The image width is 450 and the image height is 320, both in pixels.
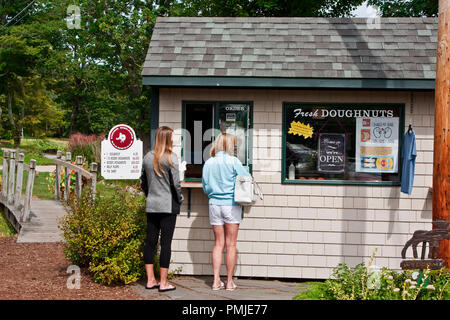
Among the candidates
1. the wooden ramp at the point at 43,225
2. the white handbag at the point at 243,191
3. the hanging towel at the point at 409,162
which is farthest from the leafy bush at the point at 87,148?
the hanging towel at the point at 409,162

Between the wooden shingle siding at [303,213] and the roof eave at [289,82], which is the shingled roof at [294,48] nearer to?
the roof eave at [289,82]

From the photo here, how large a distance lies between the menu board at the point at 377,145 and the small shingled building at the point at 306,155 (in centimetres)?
1

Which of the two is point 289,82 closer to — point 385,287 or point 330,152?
point 330,152

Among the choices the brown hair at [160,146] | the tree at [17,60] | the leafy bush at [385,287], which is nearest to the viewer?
the leafy bush at [385,287]

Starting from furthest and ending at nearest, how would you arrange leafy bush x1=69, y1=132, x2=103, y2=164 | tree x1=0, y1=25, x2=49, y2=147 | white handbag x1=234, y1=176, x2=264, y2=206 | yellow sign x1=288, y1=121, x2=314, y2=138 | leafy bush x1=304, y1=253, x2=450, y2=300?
tree x1=0, y1=25, x2=49, y2=147
leafy bush x1=69, y1=132, x2=103, y2=164
yellow sign x1=288, y1=121, x2=314, y2=138
white handbag x1=234, y1=176, x2=264, y2=206
leafy bush x1=304, y1=253, x2=450, y2=300

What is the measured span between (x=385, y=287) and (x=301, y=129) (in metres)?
3.17

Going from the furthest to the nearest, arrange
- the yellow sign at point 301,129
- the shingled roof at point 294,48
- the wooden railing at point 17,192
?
the wooden railing at point 17,192
the yellow sign at point 301,129
the shingled roof at point 294,48

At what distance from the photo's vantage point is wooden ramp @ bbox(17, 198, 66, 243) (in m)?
9.40

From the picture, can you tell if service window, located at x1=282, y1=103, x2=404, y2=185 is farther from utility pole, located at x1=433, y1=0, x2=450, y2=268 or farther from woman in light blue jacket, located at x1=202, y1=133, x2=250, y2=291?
utility pole, located at x1=433, y1=0, x2=450, y2=268

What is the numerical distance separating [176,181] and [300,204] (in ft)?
6.81

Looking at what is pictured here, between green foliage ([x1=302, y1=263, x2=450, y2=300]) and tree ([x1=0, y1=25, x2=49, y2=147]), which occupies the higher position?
tree ([x1=0, y1=25, x2=49, y2=147])

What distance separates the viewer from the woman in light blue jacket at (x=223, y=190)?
6.42 metres

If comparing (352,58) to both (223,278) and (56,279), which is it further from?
(56,279)

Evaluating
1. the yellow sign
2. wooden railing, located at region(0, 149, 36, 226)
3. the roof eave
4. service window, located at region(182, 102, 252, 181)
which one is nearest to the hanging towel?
the roof eave
